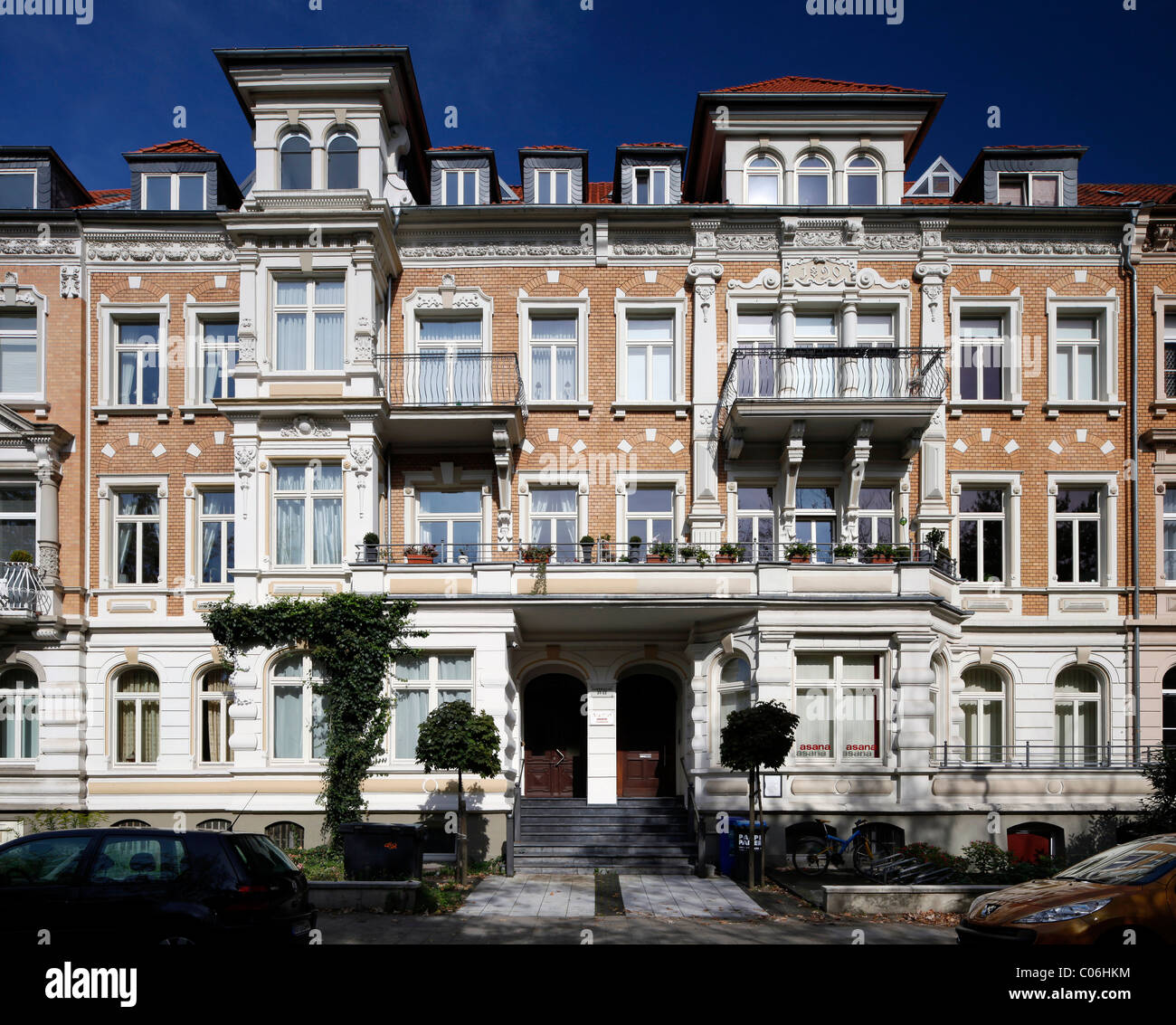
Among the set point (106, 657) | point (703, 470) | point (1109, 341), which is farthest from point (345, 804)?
point (1109, 341)

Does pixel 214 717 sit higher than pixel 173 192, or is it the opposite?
pixel 173 192

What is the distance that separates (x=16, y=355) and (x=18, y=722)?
791cm

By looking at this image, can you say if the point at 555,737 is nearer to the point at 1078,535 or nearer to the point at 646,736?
the point at 646,736

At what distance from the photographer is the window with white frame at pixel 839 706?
58.1 feet

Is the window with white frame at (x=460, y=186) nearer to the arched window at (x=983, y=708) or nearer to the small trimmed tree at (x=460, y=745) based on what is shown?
the small trimmed tree at (x=460, y=745)

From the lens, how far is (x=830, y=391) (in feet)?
64.2

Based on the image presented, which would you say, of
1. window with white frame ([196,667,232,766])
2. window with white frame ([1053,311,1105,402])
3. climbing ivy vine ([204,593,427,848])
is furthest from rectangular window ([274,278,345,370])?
window with white frame ([1053,311,1105,402])

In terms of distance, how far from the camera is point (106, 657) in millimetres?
20125

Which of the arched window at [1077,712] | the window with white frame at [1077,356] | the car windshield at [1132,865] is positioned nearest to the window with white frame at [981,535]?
the arched window at [1077,712]

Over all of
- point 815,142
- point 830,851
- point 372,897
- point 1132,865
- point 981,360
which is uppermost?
point 815,142

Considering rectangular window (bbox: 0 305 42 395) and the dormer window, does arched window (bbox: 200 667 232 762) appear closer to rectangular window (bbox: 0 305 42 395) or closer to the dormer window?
rectangular window (bbox: 0 305 42 395)

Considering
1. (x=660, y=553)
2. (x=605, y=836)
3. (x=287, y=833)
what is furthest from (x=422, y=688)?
(x=660, y=553)

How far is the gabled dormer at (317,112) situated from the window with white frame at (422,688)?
9647 millimetres

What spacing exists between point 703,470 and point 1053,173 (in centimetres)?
1056
